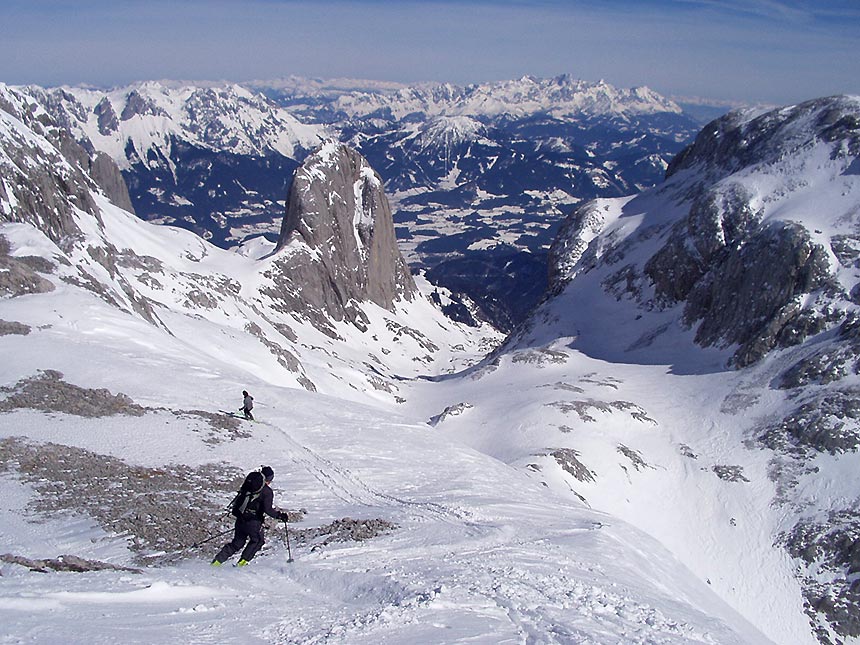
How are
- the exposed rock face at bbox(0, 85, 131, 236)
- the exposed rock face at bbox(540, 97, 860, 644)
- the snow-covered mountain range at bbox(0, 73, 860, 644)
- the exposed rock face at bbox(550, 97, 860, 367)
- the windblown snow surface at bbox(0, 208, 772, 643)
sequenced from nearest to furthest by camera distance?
the windblown snow surface at bbox(0, 208, 772, 643), the snow-covered mountain range at bbox(0, 73, 860, 644), the exposed rock face at bbox(540, 97, 860, 644), the exposed rock face at bbox(0, 85, 131, 236), the exposed rock face at bbox(550, 97, 860, 367)

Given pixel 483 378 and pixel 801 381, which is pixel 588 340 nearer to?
pixel 483 378

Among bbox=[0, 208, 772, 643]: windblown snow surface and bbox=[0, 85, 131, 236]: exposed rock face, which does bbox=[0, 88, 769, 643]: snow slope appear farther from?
bbox=[0, 85, 131, 236]: exposed rock face

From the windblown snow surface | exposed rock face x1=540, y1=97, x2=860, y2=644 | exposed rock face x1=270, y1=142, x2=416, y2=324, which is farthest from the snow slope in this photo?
exposed rock face x1=270, y1=142, x2=416, y2=324

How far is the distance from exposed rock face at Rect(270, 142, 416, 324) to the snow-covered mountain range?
3.88 m

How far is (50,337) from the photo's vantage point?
33156 millimetres

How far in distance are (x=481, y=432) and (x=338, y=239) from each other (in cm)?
10516

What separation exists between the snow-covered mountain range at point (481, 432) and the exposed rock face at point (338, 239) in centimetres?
388

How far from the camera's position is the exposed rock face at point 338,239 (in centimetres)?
14688

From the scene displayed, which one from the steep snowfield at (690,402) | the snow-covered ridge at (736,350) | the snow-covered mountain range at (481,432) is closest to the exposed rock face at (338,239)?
the snow-covered mountain range at (481,432)

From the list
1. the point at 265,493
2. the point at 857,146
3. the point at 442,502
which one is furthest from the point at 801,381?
the point at 265,493

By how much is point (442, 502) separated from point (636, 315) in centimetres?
8054

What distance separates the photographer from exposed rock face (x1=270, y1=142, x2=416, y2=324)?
5782 inches

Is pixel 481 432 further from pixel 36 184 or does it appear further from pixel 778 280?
pixel 36 184

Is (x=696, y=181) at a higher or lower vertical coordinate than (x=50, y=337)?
higher
